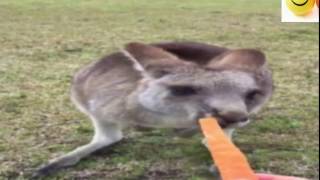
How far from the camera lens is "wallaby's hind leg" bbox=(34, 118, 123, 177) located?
2828mm

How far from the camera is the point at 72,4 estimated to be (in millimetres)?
10055

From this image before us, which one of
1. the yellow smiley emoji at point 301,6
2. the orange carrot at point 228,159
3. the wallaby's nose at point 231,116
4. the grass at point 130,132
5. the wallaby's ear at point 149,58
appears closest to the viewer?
the orange carrot at point 228,159

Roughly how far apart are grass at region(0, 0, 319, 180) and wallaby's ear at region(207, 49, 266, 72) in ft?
1.36

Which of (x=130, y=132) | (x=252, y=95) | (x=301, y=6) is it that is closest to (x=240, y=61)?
(x=252, y=95)

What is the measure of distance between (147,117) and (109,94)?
0.65ft

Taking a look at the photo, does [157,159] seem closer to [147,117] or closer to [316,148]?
[147,117]

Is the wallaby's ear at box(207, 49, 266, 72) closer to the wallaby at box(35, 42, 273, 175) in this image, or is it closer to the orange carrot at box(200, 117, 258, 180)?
the wallaby at box(35, 42, 273, 175)

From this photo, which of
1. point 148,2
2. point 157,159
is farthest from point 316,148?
point 148,2

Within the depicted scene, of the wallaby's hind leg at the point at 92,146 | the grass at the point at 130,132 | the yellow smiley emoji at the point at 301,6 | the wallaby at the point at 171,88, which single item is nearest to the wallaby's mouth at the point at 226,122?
the wallaby at the point at 171,88

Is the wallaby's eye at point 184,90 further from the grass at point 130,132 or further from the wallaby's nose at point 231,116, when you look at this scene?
the grass at point 130,132

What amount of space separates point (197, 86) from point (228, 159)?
1.73ft

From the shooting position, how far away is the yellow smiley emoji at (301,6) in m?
3.41

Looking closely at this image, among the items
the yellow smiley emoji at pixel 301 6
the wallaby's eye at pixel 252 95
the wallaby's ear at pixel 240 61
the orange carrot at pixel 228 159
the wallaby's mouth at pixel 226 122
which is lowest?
the orange carrot at pixel 228 159

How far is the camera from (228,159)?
200cm
